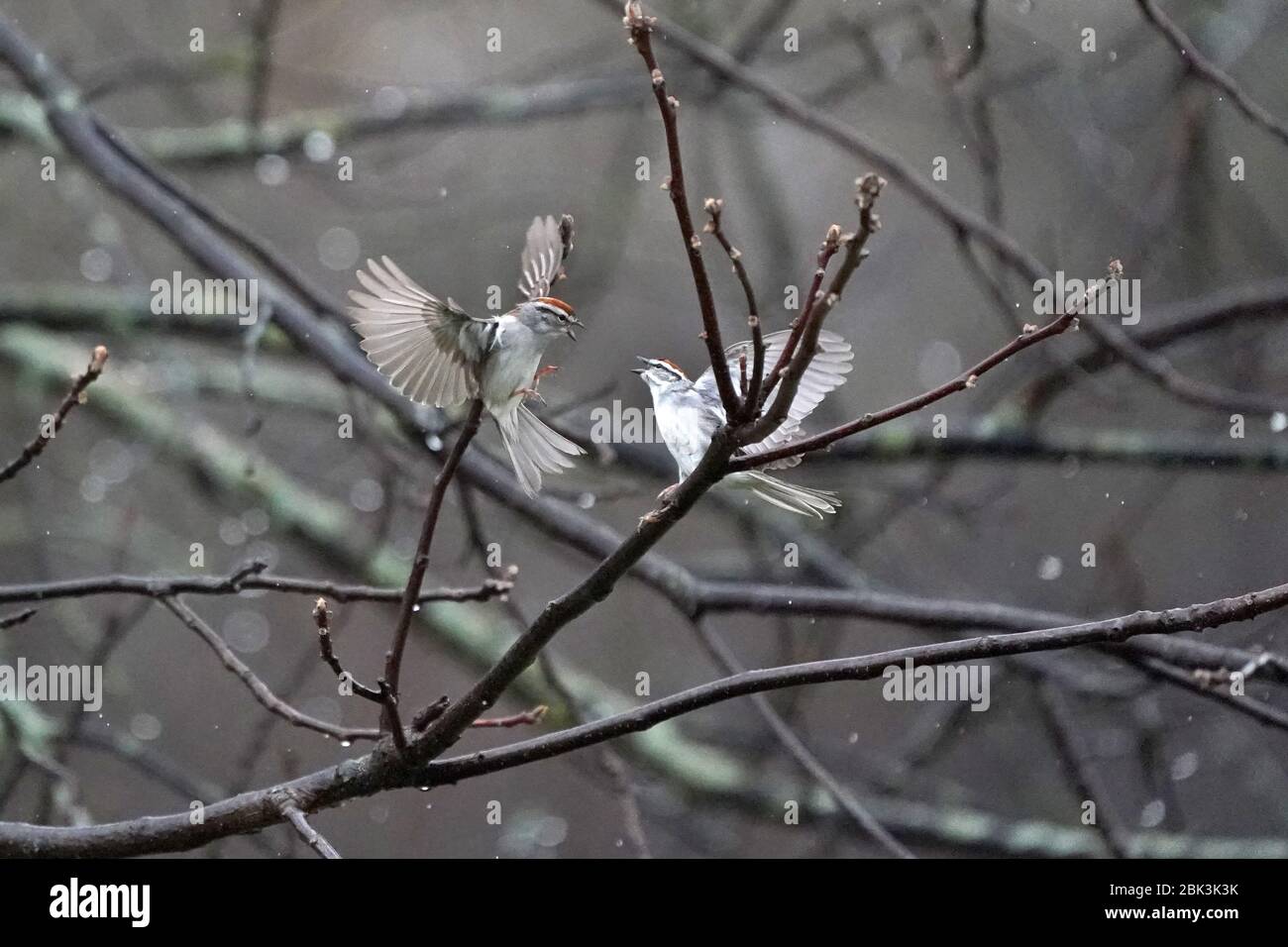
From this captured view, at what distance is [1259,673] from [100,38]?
3309 mm

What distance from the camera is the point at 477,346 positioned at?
125 cm

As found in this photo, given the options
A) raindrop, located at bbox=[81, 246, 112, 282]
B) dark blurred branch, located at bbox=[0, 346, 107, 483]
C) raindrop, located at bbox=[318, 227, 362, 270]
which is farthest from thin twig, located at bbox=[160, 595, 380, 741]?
raindrop, located at bbox=[318, 227, 362, 270]

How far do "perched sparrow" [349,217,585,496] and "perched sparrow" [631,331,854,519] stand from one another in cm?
16

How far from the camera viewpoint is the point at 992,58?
325 centimetres

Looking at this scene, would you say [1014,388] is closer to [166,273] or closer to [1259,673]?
[1259,673]

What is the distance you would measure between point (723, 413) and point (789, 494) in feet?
0.61

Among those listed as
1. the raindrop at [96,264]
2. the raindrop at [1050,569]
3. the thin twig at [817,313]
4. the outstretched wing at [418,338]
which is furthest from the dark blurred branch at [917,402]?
the raindrop at [96,264]

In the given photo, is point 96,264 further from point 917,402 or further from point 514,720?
point 917,402

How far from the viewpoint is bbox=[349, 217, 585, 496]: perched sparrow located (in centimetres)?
120

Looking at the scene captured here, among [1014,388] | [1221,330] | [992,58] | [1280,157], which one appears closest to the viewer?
[1221,330]

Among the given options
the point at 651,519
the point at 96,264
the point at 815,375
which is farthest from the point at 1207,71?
the point at 96,264

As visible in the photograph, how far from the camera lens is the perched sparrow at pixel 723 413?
50.2 inches

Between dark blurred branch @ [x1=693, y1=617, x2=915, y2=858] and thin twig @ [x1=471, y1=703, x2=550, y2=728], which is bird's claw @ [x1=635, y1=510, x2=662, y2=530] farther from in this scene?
dark blurred branch @ [x1=693, y1=617, x2=915, y2=858]
